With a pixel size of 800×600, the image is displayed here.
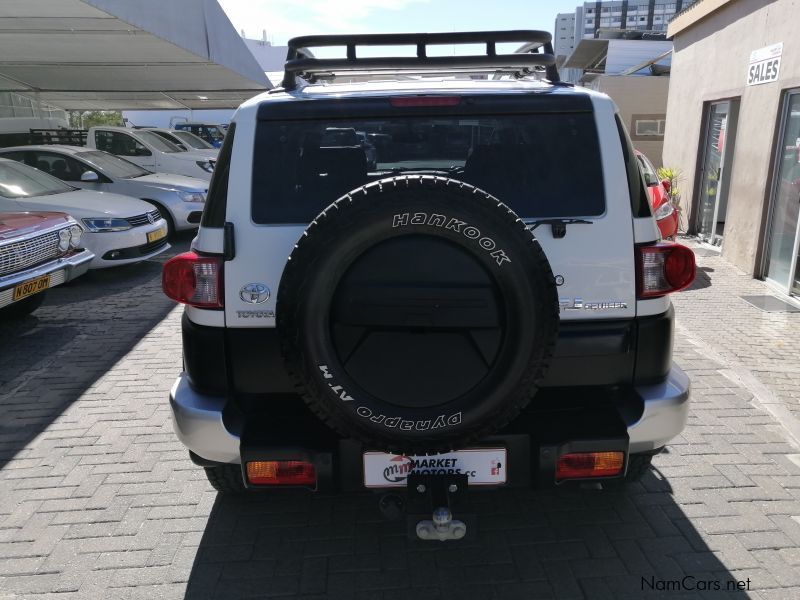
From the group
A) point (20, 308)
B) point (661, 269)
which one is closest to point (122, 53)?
point (20, 308)

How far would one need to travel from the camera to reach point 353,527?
126 inches

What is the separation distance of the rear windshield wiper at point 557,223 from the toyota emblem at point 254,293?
3.39 feet

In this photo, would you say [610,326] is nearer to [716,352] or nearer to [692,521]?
[692,521]

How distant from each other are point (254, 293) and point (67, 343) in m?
4.33

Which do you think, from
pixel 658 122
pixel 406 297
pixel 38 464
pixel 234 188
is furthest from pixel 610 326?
pixel 658 122

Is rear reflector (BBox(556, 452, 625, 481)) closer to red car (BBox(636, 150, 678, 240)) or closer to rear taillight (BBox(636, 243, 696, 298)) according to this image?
rear taillight (BBox(636, 243, 696, 298))

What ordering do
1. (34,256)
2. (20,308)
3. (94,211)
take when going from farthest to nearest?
(94,211) < (20,308) < (34,256)

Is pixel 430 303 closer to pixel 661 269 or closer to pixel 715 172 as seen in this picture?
pixel 661 269

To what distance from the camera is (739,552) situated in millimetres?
2957

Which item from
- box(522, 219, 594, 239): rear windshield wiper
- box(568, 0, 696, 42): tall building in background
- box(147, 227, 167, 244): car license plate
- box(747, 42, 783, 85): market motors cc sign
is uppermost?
box(568, 0, 696, 42): tall building in background

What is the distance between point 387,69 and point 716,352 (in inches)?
153

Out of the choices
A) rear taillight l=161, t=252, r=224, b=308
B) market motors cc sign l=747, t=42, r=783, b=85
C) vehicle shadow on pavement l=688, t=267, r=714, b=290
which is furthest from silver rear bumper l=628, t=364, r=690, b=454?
market motors cc sign l=747, t=42, r=783, b=85

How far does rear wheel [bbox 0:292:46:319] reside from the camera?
679 cm

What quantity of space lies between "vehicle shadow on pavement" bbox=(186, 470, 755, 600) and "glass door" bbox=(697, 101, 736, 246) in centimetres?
777
